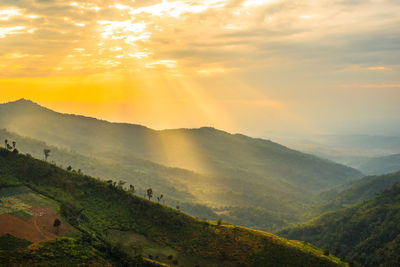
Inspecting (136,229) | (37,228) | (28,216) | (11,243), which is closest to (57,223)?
(37,228)

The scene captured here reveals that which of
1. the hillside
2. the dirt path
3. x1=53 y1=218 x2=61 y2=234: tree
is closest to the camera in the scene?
the dirt path

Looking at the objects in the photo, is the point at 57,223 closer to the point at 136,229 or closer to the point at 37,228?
the point at 37,228

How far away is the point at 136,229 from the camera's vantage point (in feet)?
440

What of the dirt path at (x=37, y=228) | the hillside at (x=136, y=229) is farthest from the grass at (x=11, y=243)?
the hillside at (x=136, y=229)

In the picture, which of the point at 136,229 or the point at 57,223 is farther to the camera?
the point at 136,229

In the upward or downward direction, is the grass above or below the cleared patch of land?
below

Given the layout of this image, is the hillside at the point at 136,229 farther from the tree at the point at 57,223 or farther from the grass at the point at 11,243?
the grass at the point at 11,243

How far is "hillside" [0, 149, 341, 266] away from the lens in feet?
391

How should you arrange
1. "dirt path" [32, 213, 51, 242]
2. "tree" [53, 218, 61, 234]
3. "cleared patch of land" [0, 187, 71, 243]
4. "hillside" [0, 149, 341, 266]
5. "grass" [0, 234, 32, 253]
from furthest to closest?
"hillside" [0, 149, 341, 266], "tree" [53, 218, 61, 234], "dirt path" [32, 213, 51, 242], "cleared patch of land" [0, 187, 71, 243], "grass" [0, 234, 32, 253]

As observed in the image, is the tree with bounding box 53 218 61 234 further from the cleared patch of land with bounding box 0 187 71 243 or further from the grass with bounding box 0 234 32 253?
the grass with bounding box 0 234 32 253

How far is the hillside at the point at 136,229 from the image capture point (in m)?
119

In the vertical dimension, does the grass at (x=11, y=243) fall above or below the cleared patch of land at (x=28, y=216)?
below

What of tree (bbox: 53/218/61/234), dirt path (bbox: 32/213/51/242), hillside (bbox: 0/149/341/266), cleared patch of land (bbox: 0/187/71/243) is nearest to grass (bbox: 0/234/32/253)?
cleared patch of land (bbox: 0/187/71/243)

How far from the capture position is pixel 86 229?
11519 cm
